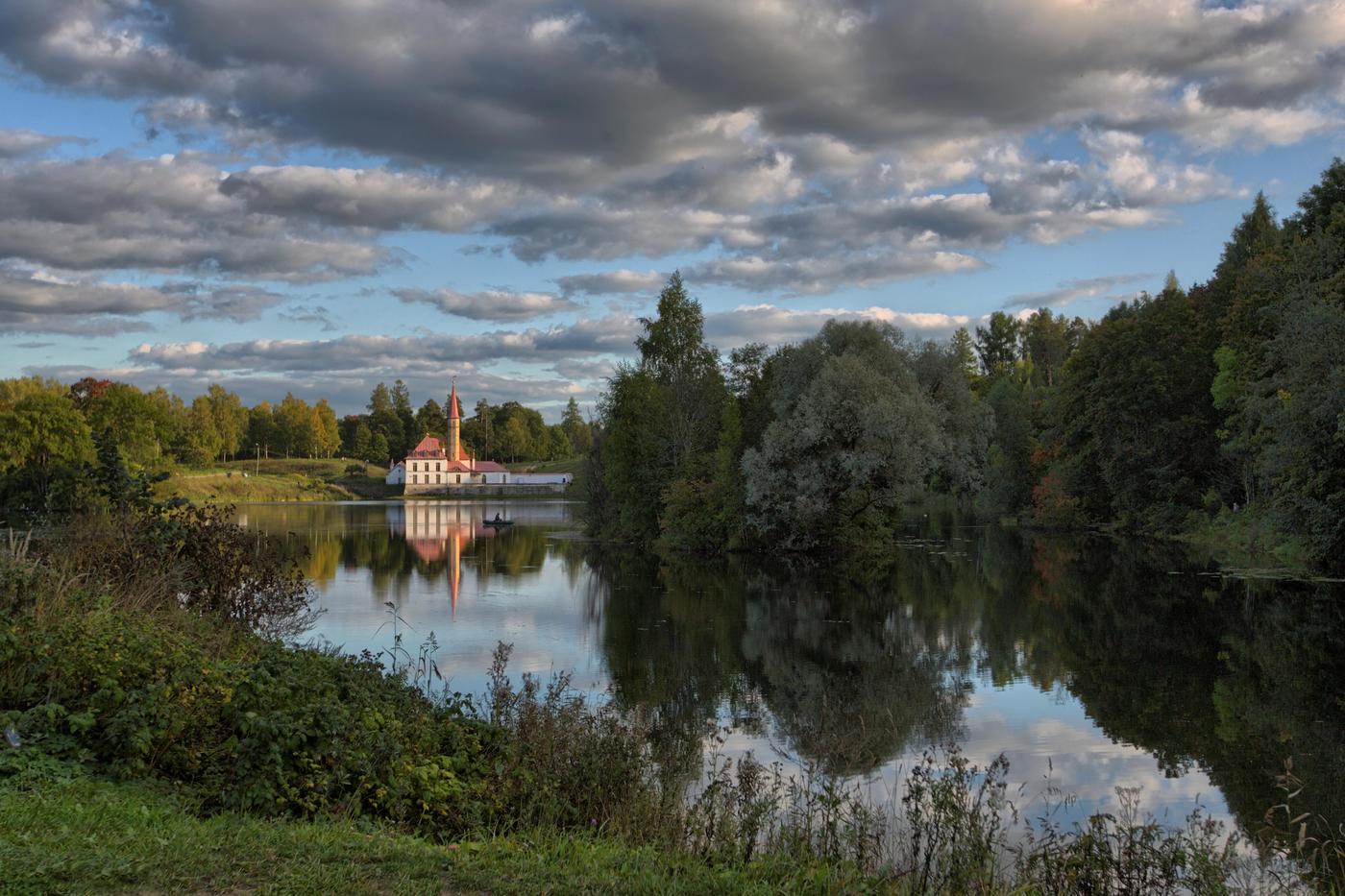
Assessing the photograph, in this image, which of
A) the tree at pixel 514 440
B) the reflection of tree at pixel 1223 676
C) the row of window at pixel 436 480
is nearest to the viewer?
the reflection of tree at pixel 1223 676

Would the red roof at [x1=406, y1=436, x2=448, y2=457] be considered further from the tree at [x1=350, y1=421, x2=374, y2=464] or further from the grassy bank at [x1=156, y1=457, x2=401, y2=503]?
the tree at [x1=350, y1=421, x2=374, y2=464]

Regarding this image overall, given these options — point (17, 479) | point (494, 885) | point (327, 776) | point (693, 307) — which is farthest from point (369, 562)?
point (494, 885)

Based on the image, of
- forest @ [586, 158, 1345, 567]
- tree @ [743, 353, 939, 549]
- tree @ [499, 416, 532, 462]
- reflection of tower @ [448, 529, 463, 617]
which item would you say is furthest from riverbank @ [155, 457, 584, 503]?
tree @ [743, 353, 939, 549]

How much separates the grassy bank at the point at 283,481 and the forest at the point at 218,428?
3209 mm

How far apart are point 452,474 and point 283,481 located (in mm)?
24634

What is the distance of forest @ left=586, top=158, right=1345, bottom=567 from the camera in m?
32.5

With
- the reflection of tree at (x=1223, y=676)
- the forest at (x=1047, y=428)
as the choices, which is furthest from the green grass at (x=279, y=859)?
the forest at (x=1047, y=428)

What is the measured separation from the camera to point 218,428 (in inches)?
5487

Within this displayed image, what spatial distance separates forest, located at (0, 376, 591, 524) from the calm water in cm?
2753

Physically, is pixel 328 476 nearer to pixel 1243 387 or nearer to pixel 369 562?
pixel 369 562

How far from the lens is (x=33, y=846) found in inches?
223

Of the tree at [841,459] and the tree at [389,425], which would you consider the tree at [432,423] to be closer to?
the tree at [389,425]

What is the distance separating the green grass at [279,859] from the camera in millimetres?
5434

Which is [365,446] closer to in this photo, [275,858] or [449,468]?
[449,468]
